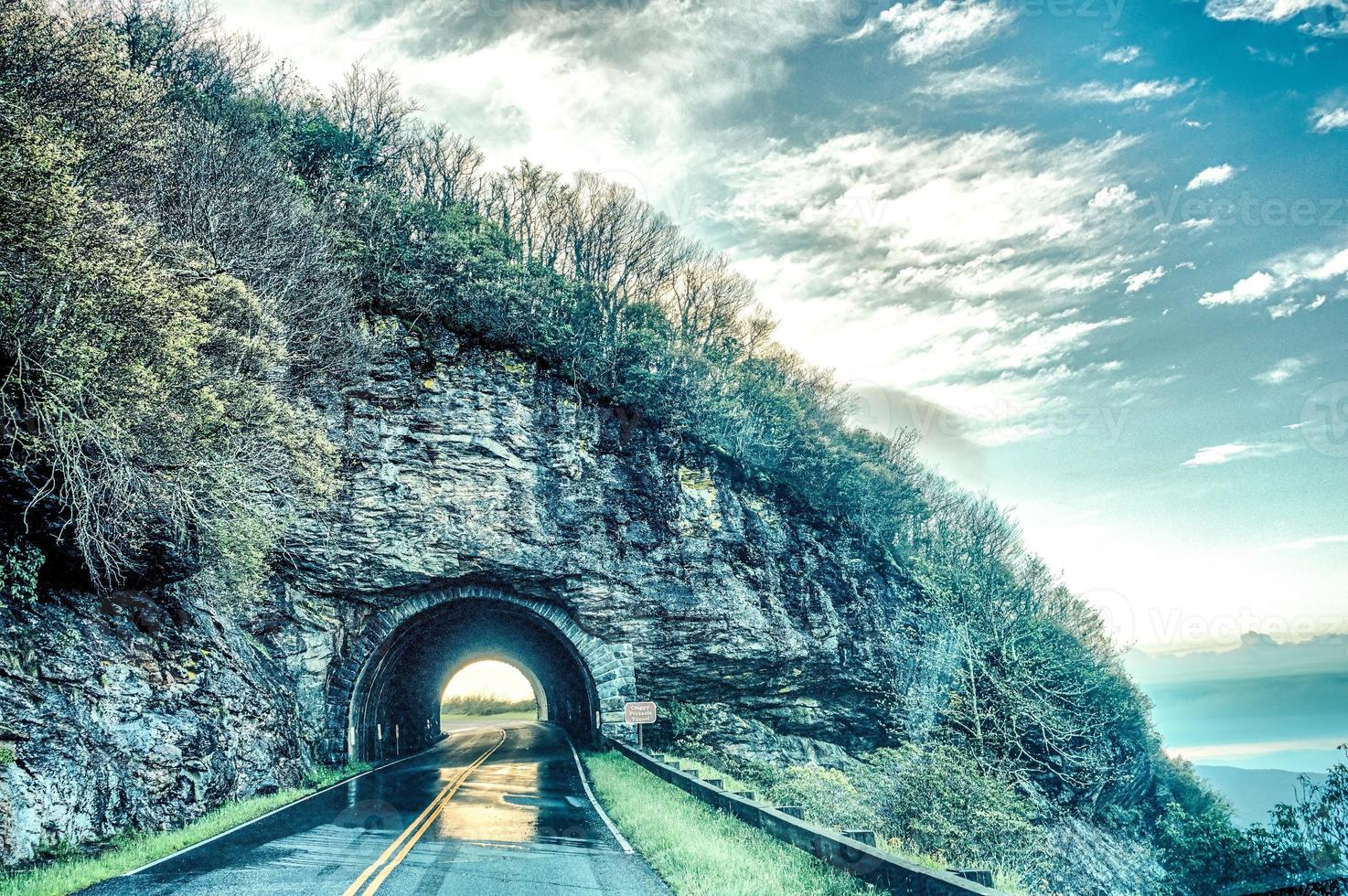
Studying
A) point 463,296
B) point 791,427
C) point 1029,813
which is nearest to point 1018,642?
point 1029,813

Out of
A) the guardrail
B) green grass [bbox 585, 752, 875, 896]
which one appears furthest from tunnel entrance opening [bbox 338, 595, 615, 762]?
the guardrail

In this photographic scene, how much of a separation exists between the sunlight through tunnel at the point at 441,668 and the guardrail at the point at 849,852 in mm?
14813

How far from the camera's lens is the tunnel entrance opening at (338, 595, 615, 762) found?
23.8m

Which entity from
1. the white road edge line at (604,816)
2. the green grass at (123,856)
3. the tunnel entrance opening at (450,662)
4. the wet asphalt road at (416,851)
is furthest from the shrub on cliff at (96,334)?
the tunnel entrance opening at (450,662)

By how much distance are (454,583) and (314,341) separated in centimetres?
816

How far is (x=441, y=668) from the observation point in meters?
39.5

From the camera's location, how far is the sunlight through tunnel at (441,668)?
24625 millimetres

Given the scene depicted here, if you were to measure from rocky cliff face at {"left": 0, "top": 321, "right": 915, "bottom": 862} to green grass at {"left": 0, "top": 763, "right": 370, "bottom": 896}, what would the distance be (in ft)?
1.25

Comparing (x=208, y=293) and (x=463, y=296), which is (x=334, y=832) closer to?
(x=208, y=293)

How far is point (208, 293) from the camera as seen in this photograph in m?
12.9

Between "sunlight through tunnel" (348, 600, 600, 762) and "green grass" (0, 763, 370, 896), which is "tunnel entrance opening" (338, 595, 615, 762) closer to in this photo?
"sunlight through tunnel" (348, 600, 600, 762)

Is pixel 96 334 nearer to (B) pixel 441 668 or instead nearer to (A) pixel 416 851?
(A) pixel 416 851

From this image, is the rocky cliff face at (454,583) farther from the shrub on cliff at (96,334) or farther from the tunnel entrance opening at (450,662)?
the shrub on cliff at (96,334)

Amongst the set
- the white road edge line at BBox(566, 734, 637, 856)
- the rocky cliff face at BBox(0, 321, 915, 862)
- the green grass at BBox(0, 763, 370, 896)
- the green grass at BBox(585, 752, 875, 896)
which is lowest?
the white road edge line at BBox(566, 734, 637, 856)
